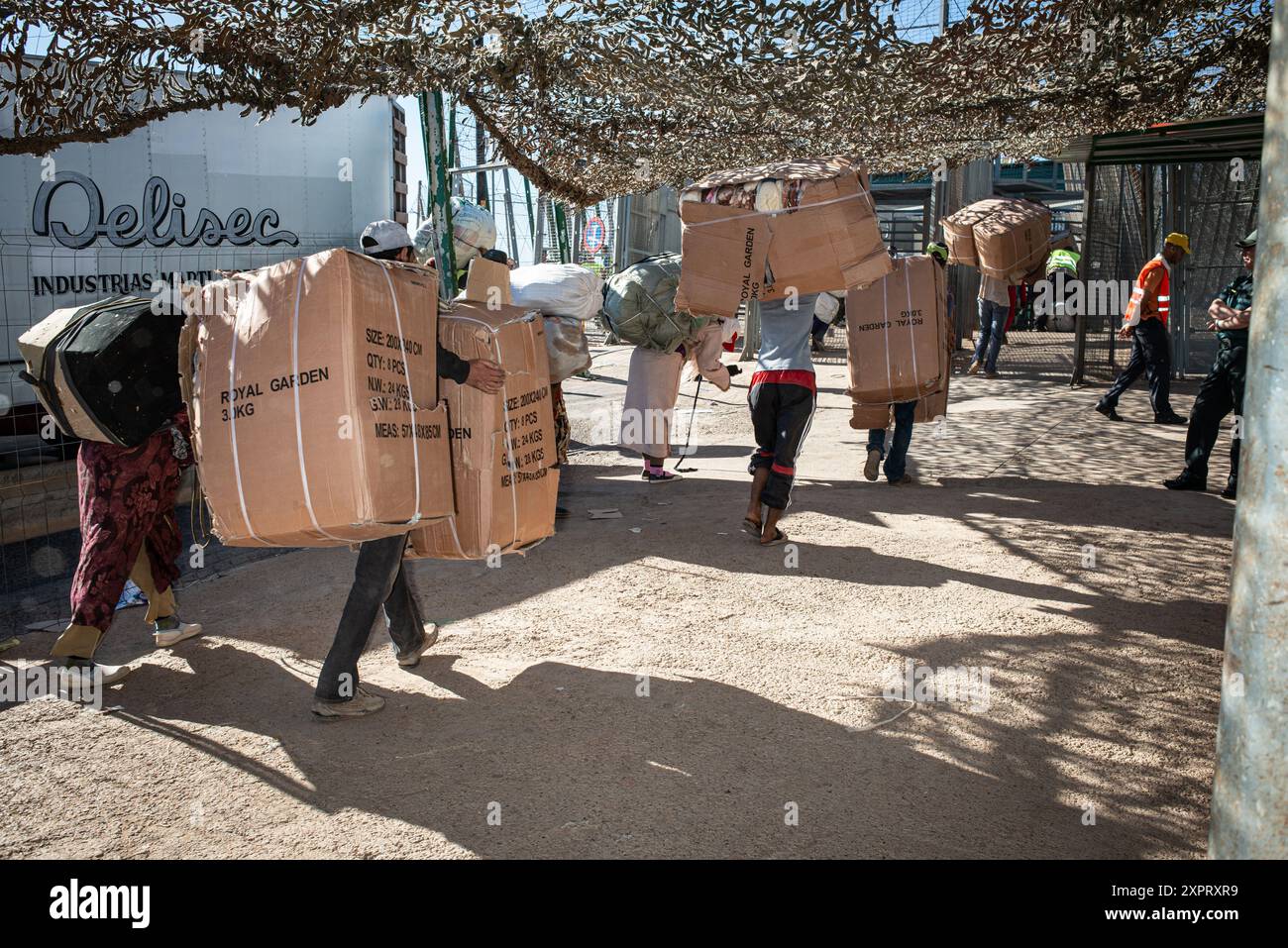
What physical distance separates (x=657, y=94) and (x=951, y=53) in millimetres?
2006

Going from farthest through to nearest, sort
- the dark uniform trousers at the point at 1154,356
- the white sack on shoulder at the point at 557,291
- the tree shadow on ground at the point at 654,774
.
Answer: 1. the dark uniform trousers at the point at 1154,356
2. the white sack on shoulder at the point at 557,291
3. the tree shadow on ground at the point at 654,774

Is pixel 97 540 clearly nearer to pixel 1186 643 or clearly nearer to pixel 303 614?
pixel 303 614

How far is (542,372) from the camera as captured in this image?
4000 millimetres

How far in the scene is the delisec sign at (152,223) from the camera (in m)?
7.52

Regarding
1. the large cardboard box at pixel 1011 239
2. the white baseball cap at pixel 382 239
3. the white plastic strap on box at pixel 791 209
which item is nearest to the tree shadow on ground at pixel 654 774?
the white baseball cap at pixel 382 239

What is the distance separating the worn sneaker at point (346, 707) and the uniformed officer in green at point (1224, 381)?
216 inches

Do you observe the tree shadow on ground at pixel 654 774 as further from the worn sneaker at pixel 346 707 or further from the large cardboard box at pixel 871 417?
the large cardboard box at pixel 871 417

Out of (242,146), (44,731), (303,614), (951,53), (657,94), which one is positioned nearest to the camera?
(44,731)

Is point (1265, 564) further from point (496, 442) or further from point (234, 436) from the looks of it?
point (234, 436)

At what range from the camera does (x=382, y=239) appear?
3.87 meters

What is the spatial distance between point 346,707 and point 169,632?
1358 mm

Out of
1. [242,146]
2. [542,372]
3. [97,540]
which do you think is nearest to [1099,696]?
[542,372]

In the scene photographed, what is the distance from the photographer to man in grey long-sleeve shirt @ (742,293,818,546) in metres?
5.94
